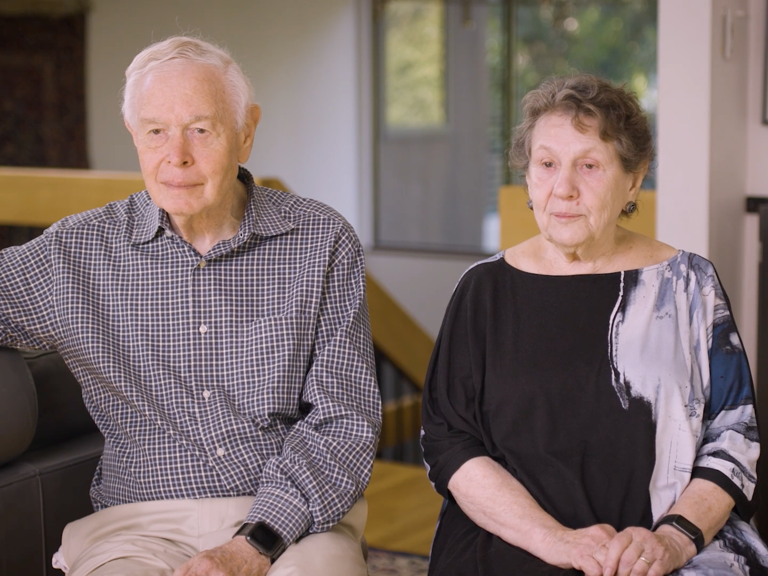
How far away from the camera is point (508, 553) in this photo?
155 cm

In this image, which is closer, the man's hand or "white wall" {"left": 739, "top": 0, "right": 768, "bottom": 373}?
the man's hand

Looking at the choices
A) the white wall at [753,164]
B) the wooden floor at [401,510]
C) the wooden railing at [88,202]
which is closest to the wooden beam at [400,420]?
the wooden railing at [88,202]

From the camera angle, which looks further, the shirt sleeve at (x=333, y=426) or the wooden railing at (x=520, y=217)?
the wooden railing at (x=520, y=217)

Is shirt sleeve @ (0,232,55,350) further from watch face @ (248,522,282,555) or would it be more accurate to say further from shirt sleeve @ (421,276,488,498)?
shirt sleeve @ (421,276,488,498)

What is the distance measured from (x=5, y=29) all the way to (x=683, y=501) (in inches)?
276

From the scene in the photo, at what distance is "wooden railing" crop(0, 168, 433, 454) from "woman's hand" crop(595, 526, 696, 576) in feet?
5.93

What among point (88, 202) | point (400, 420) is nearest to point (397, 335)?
point (400, 420)

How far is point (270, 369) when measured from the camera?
5.32ft

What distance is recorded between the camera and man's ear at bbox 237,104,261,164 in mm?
1697

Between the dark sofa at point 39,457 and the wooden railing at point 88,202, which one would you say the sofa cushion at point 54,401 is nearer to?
the dark sofa at point 39,457

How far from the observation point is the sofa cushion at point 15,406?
1.59 metres

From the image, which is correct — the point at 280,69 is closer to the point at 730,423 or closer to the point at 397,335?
the point at 397,335

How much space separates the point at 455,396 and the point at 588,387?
0.24 m

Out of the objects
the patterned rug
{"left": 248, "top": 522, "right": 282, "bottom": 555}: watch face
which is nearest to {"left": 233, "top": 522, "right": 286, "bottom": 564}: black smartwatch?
{"left": 248, "top": 522, "right": 282, "bottom": 555}: watch face
